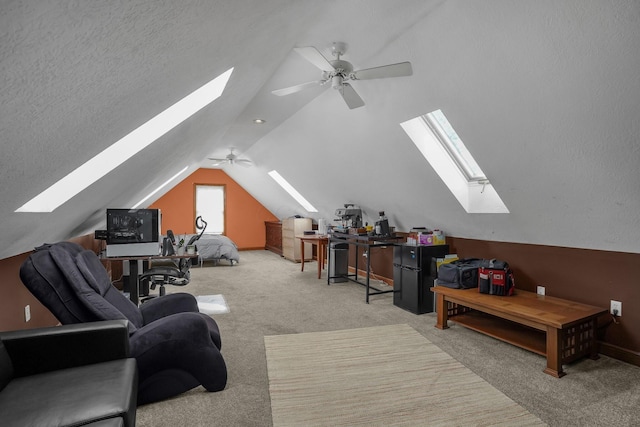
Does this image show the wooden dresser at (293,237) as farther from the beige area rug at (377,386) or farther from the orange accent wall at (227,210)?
the beige area rug at (377,386)

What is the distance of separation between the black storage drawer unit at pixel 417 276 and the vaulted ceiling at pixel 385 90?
1.75 ft

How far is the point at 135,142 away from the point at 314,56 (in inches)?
67.9

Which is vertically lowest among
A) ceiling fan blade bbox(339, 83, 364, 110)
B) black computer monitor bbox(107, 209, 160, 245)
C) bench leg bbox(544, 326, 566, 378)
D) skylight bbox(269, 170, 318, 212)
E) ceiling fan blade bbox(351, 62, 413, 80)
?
bench leg bbox(544, 326, 566, 378)

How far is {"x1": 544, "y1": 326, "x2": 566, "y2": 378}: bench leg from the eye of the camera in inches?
101

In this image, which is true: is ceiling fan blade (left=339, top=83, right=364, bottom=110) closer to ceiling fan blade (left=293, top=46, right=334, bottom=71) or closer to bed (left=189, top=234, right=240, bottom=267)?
ceiling fan blade (left=293, top=46, right=334, bottom=71)

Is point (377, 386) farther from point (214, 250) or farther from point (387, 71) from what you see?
point (214, 250)

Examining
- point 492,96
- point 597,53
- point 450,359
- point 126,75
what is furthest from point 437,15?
point 450,359

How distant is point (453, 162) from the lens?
400 cm

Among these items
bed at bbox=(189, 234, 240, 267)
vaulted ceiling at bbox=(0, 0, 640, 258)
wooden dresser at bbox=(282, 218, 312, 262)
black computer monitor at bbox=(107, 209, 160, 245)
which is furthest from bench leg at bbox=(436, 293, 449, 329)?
bed at bbox=(189, 234, 240, 267)

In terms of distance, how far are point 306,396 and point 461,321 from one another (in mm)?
2013

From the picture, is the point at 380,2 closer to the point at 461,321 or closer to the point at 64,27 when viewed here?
the point at 64,27

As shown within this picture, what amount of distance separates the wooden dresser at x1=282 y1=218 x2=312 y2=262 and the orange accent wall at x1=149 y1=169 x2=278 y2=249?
7.53ft

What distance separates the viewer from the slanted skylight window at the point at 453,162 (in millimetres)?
3746

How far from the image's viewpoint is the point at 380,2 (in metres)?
2.38
